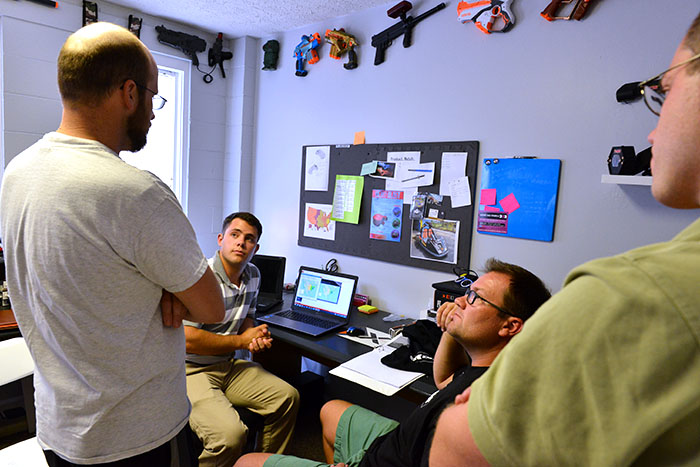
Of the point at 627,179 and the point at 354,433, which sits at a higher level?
the point at 627,179

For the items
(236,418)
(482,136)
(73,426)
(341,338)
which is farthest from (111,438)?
(482,136)

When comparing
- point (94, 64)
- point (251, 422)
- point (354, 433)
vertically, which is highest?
point (94, 64)

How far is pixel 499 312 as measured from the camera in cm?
142

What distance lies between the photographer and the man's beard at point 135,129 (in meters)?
1.04

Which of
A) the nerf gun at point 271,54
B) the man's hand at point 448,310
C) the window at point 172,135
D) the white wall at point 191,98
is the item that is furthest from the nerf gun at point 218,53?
the man's hand at point 448,310

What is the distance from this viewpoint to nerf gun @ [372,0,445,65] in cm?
239

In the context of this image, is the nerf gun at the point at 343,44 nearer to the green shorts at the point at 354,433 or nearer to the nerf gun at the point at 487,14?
the nerf gun at the point at 487,14

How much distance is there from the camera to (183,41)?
3.17 metres

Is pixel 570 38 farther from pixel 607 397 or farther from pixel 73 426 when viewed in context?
pixel 73 426

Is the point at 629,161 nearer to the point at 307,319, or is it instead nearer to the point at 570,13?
the point at 570,13

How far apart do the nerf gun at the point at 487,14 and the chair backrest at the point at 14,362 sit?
2.45 meters

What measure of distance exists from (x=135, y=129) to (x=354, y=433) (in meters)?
1.35

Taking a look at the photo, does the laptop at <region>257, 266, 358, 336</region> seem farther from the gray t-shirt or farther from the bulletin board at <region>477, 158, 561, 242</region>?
the gray t-shirt

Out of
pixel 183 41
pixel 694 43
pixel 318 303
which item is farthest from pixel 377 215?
pixel 694 43
